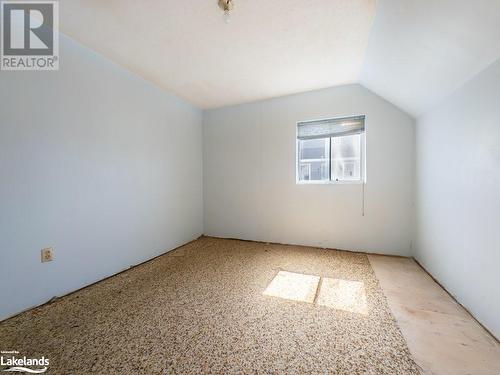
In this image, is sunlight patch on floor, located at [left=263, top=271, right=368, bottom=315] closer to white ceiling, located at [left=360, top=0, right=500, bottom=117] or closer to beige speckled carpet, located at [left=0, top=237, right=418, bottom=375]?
beige speckled carpet, located at [left=0, top=237, right=418, bottom=375]

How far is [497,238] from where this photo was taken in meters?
1.32

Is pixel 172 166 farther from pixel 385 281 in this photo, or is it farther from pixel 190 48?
pixel 385 281

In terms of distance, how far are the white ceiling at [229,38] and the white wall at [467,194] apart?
105cm

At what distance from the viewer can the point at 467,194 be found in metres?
1.63

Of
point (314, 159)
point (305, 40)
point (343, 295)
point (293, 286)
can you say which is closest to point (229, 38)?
point (305, 40)

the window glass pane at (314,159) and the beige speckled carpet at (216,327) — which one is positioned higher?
the window glass pane at (314,159)

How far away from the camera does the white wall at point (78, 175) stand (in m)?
1.58

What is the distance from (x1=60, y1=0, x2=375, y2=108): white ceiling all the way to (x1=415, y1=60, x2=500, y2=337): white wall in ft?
3.45

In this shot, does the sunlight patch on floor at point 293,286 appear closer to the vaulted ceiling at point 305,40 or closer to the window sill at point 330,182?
the window sill at point 330,182

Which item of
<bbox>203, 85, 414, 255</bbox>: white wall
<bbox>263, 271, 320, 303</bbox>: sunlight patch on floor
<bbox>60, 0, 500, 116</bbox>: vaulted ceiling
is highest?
<bbox>60, 0, 500, 116</bbox>: vaulted ceiling

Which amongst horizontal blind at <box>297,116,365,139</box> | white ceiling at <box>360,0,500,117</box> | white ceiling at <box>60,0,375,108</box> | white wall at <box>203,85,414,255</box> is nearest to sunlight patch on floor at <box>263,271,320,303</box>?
white wall at <box>203,85,414,255</box>

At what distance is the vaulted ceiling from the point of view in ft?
4.50

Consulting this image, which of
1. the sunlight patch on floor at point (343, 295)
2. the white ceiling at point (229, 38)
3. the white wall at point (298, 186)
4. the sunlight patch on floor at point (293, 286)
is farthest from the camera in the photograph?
the white wall at point (298, 186)

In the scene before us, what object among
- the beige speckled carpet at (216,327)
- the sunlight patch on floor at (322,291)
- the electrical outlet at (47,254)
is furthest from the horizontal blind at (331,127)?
the electrical outlet at (47,254)
